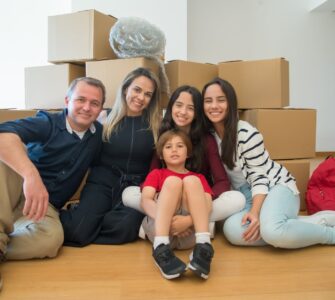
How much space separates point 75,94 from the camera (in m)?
1.29

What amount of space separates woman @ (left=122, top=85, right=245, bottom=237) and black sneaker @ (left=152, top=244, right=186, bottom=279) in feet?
1.10

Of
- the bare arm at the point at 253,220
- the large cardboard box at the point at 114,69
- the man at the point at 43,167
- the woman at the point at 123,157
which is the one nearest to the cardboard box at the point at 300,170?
the bare arm at the point at 253,220

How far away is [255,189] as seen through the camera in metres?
1.33

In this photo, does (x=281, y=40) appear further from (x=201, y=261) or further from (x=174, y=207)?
(x=201, y=261)

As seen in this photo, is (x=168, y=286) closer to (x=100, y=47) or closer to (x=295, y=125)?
(x=295, y=125)

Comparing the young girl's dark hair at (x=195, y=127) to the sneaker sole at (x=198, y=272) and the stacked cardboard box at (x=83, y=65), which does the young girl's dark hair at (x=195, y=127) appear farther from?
the sneaker sole at (x=198, y=272)

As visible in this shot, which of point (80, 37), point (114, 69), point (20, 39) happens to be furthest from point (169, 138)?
point (20, 39)

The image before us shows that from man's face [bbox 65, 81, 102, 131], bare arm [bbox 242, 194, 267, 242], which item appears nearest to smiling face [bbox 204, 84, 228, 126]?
bare arm [bbox 242, 194, 267, 242]

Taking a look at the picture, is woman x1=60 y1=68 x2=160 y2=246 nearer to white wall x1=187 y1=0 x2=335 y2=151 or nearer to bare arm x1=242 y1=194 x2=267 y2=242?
bare arm x1=242 y1=194 x2=267 y2=242

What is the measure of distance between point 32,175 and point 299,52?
11.2 feet

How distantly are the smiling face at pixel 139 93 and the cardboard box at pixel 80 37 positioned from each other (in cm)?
51

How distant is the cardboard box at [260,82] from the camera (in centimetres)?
172

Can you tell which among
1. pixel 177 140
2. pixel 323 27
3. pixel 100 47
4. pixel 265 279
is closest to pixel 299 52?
pixel 323 27

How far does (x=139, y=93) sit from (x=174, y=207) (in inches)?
21.8
